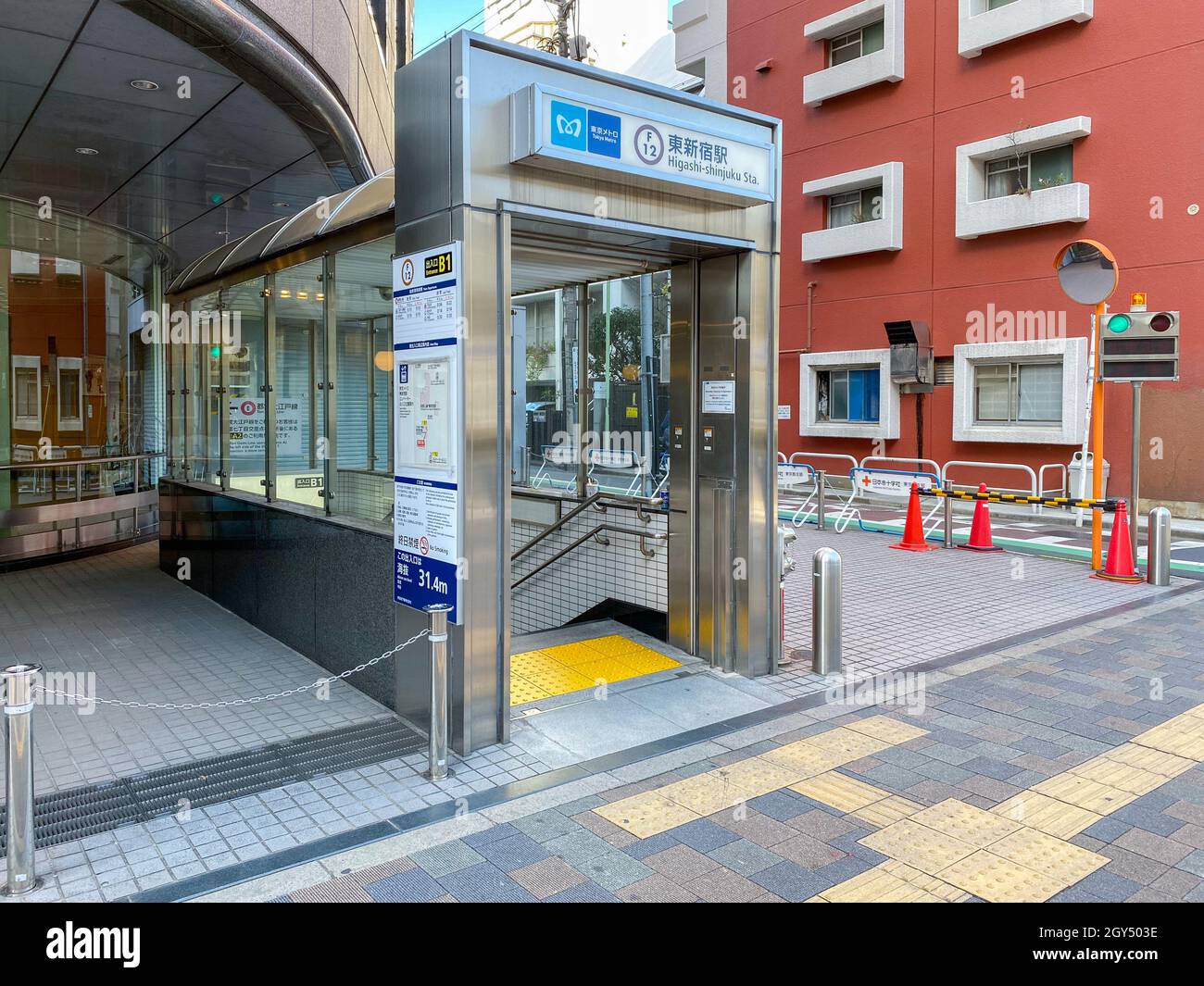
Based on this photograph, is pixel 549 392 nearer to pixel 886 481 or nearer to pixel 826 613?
pixel 826 613

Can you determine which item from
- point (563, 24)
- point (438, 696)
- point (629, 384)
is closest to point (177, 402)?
point (629, 384)

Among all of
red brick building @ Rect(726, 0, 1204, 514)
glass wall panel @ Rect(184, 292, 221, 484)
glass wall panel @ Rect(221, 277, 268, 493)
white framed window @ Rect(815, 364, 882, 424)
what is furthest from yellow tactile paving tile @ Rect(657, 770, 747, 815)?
white framed window @ Rect(815, 364, 882, 424)

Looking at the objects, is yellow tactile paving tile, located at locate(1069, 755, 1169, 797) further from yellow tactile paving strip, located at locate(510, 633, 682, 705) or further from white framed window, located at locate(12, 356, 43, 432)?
white framed window, located at locate(12, 356, 43, 432)

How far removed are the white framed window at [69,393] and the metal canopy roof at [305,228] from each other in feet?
20.2

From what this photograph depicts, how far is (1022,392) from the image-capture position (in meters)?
17.2

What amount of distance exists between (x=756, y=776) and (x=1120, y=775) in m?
1.83

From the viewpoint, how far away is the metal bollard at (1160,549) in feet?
31.4

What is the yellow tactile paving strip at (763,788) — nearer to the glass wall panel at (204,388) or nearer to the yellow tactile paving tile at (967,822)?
the yellow tactile paving tile at (967,822)

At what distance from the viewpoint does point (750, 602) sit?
6.23 metres

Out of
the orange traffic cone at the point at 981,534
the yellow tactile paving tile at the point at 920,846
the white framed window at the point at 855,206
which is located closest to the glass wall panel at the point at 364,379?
the yellow tactile paving tile at the point at 920,846

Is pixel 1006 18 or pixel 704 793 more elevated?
pixel 1006 18

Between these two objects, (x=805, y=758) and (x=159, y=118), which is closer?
(x=805, y=758)
